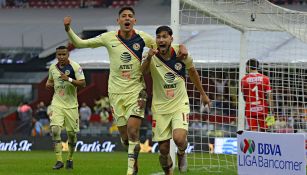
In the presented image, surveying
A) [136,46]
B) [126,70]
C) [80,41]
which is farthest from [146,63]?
[80,41]

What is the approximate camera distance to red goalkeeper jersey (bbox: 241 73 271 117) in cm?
1866

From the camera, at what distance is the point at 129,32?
14.1m

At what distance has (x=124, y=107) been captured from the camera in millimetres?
14062

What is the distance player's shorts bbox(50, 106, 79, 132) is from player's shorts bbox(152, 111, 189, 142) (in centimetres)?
463

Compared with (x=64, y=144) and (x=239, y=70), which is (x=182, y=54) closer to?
(x=239, y=70)

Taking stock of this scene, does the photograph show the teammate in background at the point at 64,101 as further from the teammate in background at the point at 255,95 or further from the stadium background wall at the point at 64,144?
the stadium background wall at the point at 64,144

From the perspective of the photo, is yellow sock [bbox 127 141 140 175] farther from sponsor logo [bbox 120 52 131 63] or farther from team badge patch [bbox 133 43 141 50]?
team badge patch [bbox 133 43 141 50]

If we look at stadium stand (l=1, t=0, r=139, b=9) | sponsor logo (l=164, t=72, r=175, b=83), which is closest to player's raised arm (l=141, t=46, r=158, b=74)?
sponsor logo (l=164, t=72, r=175, b=83)

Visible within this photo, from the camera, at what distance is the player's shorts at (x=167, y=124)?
13359 millimetres

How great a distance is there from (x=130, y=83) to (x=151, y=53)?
1.18 metres

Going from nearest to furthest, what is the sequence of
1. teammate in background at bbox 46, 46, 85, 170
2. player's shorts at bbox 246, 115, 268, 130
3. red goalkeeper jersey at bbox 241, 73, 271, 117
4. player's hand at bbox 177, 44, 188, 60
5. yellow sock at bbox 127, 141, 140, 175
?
player's hand at bbox 177, 44, 188, 60 → yellow sock at bbox 127, 141, 140, 175 → teammate in background at bbox 46, 46, 85, 170 → red goalkeeper jersey at bbox 241, 73, 271, 117 → player's shorts at bbox 246, 115, 268, 130

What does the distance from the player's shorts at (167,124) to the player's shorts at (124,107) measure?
45cm

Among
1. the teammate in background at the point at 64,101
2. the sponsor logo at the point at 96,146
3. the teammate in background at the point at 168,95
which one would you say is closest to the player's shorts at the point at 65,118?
the teammate in background at the point at 64,101

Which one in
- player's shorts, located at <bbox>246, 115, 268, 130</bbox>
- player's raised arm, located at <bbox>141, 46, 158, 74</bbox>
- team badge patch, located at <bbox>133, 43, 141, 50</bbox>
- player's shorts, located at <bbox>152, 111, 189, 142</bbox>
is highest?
team badge patch, located at <bbox>133, 43, 141, 50</bbox>
